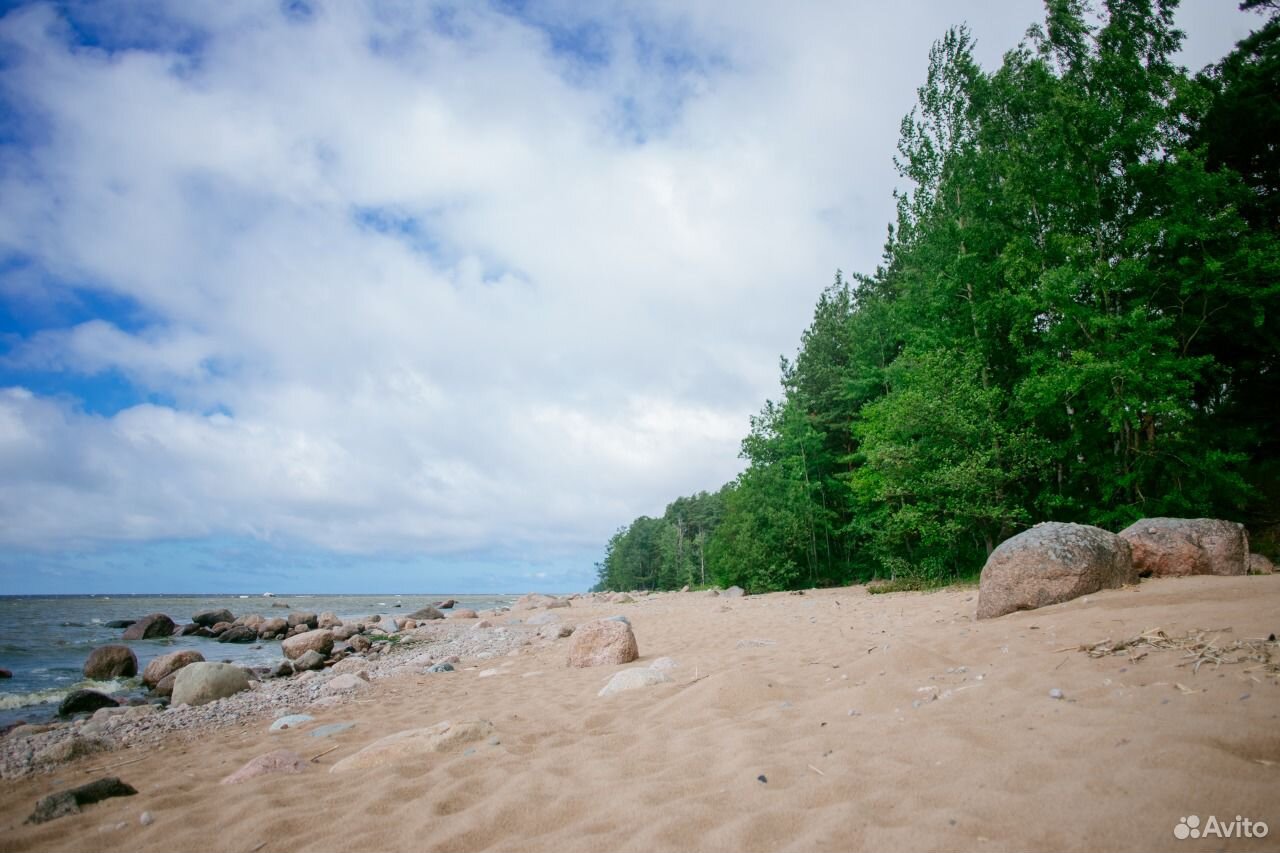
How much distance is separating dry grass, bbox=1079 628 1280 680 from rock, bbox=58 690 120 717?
43.7ft

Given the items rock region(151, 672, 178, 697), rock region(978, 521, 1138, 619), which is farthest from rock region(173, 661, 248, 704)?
rock region(978, 521, 1138, 619)

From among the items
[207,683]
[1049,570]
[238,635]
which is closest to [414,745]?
[207,683]

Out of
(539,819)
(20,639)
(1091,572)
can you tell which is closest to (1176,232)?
(1091,572)

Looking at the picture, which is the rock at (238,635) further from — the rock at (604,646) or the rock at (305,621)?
the rock at (604,646)

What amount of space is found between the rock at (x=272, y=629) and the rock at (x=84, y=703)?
48.9 ft

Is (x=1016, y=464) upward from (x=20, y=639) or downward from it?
upward

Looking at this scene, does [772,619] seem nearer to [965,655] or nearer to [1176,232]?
[965,655]

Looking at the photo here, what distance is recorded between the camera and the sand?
222 centimetres

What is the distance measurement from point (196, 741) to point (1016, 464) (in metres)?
18.4

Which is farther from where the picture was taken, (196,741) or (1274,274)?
(1274,274)

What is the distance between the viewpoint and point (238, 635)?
2170 cm

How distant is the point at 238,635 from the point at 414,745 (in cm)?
2301

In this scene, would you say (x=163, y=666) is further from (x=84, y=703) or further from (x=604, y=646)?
(x=604, y=646)

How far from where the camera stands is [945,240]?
17.8 metres
